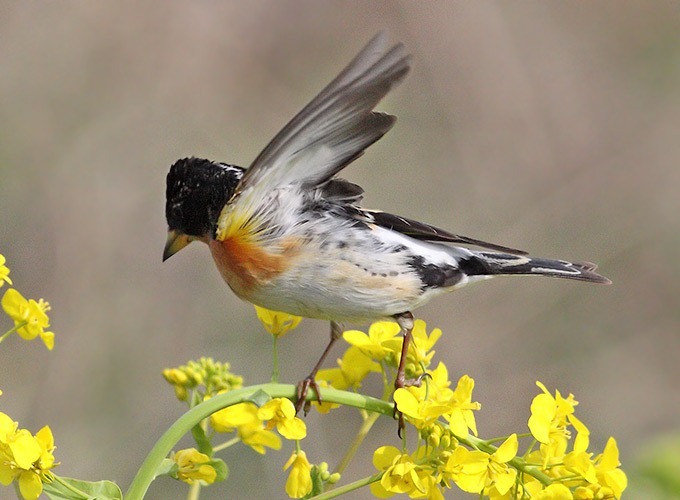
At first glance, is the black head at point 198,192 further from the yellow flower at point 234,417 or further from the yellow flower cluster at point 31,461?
the yellow flower cluster at point 31,461

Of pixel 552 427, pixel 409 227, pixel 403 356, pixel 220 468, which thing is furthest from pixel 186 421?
pixel 409 227

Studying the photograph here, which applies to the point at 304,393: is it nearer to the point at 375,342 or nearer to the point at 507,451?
the point at 375,342

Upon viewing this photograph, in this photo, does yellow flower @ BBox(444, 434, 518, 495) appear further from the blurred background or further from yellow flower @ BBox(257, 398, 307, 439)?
the blurred background

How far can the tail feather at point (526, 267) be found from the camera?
3.07 metres

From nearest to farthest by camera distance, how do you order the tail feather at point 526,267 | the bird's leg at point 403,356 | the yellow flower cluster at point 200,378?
1. the bird's leg at point 403,356
2. the yellow flower cluster at point 200,378
3. the tail feather at point 526,267

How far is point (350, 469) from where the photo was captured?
638 centimetres

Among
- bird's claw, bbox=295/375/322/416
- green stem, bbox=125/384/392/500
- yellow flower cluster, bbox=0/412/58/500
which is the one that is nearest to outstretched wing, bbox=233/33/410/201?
bird's claw, bbox=295/375/322/416

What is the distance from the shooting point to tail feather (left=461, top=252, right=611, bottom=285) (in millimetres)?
3070

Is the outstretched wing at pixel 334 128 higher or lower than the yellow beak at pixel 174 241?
higher

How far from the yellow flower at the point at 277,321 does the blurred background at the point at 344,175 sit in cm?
268

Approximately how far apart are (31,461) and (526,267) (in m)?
1.69

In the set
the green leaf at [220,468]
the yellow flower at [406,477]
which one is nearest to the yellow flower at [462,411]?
the yellow flower at [406,477]

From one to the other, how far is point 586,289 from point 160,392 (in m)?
2.99

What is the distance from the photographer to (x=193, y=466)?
2.27 m
